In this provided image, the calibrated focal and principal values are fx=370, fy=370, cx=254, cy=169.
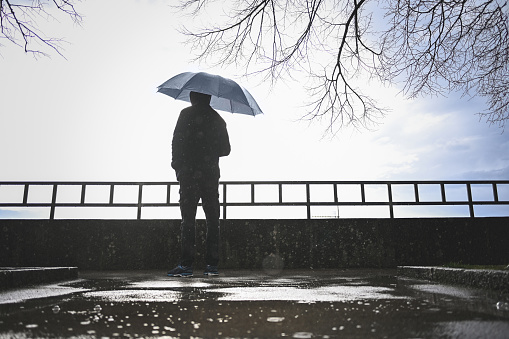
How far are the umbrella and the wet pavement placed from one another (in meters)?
2.89

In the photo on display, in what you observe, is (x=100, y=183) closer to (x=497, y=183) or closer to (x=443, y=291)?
(x=443, y=291)

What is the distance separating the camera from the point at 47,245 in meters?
7.00

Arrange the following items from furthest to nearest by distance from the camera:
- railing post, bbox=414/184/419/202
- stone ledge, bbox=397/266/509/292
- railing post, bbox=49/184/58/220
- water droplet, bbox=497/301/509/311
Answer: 1. railing post, bbox=414/184/419/202
2. railing post, bbox=49/184/58/220
3. stone ledge, bbox=397/266/509/292
4. water droplet, bbox=497/301/509/311

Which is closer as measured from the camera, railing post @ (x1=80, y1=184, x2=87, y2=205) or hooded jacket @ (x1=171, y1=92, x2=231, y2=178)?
hooded jacket @ (x1=171, y1=92, x2=231, y2=178)

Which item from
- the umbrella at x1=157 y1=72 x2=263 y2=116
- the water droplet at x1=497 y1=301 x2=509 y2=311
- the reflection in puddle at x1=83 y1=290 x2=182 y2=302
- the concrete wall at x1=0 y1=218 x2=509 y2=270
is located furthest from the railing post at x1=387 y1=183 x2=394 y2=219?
the reflection in puddle at x1=83 y1=290 x2=182 y2=302

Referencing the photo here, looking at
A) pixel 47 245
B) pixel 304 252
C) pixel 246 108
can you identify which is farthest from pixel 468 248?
pixel 47 245

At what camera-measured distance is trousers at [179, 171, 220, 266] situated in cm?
439

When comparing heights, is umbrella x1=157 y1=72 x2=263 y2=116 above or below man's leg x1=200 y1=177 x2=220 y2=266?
above

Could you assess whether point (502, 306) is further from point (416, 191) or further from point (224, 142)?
point (416, 191)

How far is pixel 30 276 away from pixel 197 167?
2.01 m

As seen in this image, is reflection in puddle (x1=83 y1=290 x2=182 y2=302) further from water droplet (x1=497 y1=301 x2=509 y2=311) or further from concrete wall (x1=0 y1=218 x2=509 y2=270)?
concrete wall (x1=0 y1=218 x2=509 y2=270)

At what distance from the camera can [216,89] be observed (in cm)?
487

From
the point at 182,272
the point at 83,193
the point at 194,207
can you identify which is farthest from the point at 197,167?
the point at 83,193

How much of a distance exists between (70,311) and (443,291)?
2.54 m
